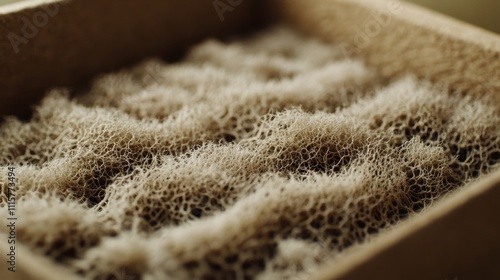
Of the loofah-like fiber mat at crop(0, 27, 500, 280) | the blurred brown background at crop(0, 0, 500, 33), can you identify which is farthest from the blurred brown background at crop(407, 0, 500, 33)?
the loofah-like fiber mat at crop(0, 27, 500, 280)

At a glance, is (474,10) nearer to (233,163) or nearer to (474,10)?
(474,10)

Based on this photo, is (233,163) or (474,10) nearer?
(233,163)

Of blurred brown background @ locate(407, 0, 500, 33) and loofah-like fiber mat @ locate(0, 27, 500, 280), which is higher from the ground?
blurred brown background @ locate(407, 0, 500, 33)

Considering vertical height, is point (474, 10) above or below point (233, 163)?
above

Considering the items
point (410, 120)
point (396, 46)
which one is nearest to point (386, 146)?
point (410, 120)

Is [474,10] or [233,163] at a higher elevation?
[474,10]

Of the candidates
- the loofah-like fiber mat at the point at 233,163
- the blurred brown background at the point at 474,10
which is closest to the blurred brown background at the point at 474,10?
the blurred brown background at the point at 474,10

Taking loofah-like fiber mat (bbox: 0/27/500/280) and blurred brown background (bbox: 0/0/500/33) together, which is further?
blurred brown background (bbox: 0/0/500/33)

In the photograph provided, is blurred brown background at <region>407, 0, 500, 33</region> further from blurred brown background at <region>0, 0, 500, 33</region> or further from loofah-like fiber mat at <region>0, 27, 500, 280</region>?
loofah-like fiber mat at <region>0, 27, 500, 280</region>

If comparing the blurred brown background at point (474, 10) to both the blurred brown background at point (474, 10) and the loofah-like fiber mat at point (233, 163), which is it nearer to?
the blurred brown background at point (474, 10)

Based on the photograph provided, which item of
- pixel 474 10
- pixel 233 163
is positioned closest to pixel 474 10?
pixel 474 10
